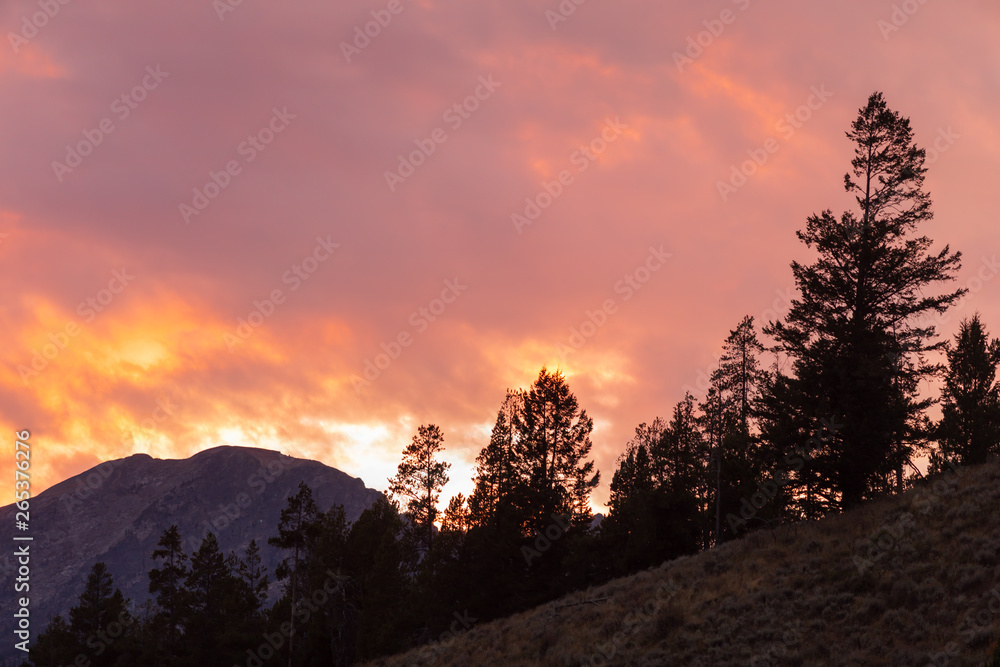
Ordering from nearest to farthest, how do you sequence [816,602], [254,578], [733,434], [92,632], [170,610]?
[816,602]
[733,434]
[170,610]
[92,632]
[254,578]

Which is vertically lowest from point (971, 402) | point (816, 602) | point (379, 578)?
point (816, 602)

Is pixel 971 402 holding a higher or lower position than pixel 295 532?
higher

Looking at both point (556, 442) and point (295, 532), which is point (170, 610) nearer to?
point (295, 532)

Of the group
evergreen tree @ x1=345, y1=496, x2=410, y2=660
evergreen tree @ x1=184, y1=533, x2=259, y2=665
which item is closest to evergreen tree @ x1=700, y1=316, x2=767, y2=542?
evergreen tree @ x1=345, y1=496, x2=410, y2=660

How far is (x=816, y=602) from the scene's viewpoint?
19.0 m

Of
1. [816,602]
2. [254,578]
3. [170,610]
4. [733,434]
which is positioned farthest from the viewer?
[254,578]

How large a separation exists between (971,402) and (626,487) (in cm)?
2095

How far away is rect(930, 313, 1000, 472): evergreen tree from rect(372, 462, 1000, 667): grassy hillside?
1615 centimetres

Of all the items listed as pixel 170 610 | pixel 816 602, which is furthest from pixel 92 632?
pixel 816 602

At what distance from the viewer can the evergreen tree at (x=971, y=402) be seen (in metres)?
39.7

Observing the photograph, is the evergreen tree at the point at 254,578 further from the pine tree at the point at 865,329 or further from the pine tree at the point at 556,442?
the pine tree at the point at 865,329

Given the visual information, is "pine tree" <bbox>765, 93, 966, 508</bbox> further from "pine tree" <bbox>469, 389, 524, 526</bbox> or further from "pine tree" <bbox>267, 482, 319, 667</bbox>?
"pine tree" <bbox>267, 482, 319, 667</bbox>

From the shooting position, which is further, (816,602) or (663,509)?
(663,509)

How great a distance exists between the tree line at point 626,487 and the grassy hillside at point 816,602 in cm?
356
